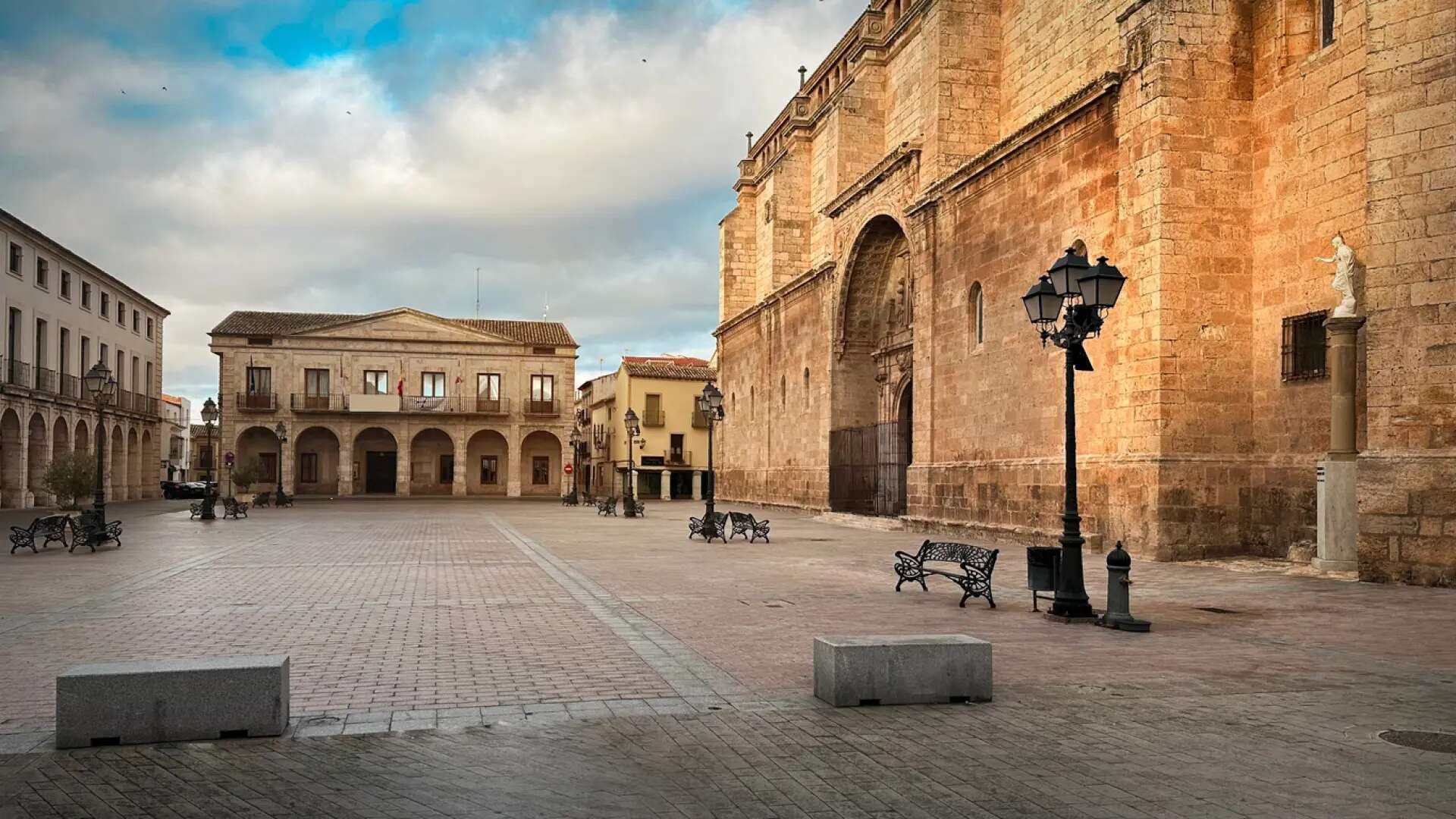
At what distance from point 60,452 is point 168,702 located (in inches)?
1746

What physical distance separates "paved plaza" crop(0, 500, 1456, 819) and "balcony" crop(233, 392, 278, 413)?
45650mm

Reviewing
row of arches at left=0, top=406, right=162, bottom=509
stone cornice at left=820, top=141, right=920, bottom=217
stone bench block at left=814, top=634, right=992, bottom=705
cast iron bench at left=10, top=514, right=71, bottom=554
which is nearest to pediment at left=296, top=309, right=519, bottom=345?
row of arches at left=0, top=406, right=162, bottom=509

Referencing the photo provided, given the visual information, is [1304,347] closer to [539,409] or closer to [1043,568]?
[1043,568]

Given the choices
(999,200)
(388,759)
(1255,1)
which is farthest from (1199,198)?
(388,759)

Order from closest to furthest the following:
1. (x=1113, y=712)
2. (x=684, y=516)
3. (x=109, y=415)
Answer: (x=1113, y=712)
(x=684, y=516)
(x=109, y=415)

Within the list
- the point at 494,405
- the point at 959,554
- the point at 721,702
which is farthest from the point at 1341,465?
the point at 494,405

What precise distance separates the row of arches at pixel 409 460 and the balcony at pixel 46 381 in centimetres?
1573

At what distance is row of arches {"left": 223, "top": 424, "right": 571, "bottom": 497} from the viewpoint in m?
57.8

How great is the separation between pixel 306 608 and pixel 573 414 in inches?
1908

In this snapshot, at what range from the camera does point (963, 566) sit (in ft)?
37.8

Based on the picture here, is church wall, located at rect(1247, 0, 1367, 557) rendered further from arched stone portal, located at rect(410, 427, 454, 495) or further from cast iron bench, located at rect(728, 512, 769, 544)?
arched stone portal, located at rect(410, 427, 454, 495)

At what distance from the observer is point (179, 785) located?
4859 millimetres

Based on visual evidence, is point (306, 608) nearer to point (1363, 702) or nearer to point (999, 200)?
point (1363, 702)

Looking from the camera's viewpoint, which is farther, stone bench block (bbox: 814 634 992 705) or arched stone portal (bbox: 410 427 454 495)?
arched stone portal (bbox: 410 427 454 495)
